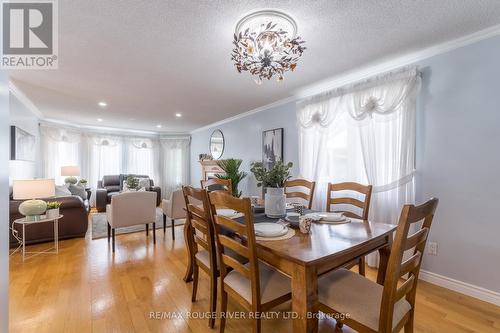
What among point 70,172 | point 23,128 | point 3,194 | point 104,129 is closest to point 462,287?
point 3,194

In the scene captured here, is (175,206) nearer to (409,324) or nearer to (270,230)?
(270,230)

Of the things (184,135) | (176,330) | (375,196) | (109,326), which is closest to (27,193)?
(109,326)

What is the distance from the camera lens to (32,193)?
8.14ft

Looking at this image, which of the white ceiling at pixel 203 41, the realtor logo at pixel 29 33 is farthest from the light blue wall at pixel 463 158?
the realtor logo at pixel 29 33

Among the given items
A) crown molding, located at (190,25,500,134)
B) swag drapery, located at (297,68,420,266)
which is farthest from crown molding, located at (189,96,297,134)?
swag drapery, located at (297,68,420,266)

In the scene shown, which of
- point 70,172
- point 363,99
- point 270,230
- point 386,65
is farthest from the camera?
point 70,172

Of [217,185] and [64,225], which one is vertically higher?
[217,185]

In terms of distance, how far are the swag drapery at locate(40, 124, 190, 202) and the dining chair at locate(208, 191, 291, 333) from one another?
589cm

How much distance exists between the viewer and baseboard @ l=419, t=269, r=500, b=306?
1840 mm

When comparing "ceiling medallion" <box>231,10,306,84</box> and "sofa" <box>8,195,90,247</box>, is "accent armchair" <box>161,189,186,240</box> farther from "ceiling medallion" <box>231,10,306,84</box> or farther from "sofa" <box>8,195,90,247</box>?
"ceiling medallion" <box>231,10,306,84</box>

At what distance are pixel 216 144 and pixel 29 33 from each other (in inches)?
162

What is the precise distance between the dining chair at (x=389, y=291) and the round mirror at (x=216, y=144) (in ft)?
14.9

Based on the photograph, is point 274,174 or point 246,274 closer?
point 246,274

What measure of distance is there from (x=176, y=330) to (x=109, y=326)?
49 centimetres
